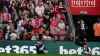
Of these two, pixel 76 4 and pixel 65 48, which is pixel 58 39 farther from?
pixel 76 4

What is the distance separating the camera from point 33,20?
887 inches

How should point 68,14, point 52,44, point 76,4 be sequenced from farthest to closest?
point 76,4 < point 68,14 < point 52,44

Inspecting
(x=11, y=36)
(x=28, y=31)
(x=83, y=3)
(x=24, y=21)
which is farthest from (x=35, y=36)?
(x=83, y=3)

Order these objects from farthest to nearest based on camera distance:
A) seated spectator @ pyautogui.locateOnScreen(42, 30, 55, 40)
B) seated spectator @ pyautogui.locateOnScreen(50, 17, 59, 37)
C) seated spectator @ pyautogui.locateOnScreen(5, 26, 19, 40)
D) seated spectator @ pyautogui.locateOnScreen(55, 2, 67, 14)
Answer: seated spectator @ pyautogui.locateOnScreen(55, 2, 67, 14), seated spectator @ pyautogui.locateOnScreen(50, 17, 59, 37), seated spectator @ pyautogui.locateOnScreen(42, 30, 55, 40), seated spectator @ pyautogui.locateOnScreen(5, 26, 19, 40)

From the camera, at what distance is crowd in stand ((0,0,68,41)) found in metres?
22.0

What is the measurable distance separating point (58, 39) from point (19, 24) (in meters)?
2.36

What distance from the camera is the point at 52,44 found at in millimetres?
21812

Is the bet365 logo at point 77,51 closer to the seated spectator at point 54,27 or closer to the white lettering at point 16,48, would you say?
the seated spectator at point 54,27

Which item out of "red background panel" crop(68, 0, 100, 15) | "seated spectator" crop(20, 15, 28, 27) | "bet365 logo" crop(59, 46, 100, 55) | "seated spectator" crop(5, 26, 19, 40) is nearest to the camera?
"seated spectator" crop(5, 26, 19, 40)

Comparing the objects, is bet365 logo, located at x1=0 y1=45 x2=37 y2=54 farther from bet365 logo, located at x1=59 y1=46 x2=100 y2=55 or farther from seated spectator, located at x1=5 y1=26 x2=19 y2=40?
bet365 logo, located at x1=59 y1=46 x2=100 y2=55

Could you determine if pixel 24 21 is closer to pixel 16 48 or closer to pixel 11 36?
pixel 11 36

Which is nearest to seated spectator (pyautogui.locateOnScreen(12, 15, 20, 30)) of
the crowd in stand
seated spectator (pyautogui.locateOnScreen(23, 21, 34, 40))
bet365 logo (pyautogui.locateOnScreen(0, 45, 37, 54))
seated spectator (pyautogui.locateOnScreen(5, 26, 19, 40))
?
the crowd in stand

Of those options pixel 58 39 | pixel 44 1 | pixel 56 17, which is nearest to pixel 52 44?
→ pixel 58 39

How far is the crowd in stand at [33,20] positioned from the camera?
2198 centimetres
